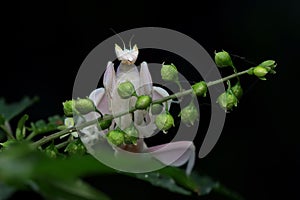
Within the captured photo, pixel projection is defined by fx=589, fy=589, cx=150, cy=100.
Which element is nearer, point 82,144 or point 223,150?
point 82,144

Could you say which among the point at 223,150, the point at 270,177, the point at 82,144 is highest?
the point at 82,144

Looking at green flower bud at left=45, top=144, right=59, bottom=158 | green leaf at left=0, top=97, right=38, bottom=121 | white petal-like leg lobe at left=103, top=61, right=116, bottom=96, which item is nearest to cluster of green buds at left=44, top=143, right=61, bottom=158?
green flower bud at left=45, top=144, right=59, bottom=158

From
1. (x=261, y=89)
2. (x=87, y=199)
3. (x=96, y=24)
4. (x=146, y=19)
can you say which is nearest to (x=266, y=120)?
(x=261, y=89)

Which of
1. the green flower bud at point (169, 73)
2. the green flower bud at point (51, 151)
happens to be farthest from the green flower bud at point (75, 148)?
the green flower bud at point (169, 73)

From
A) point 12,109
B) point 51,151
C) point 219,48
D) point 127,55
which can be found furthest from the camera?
point 219,48

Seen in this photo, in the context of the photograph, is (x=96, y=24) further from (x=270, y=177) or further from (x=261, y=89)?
(x=270, y=177)

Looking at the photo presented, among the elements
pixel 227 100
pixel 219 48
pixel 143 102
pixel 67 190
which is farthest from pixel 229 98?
pixel 219 48

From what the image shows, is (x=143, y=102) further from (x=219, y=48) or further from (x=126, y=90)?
(x=219, y=48)

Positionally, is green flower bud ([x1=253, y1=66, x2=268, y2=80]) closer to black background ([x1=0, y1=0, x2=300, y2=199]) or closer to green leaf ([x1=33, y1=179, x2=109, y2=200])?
green leaf ([x1=33, y1=179, x2=109, y2=200])
